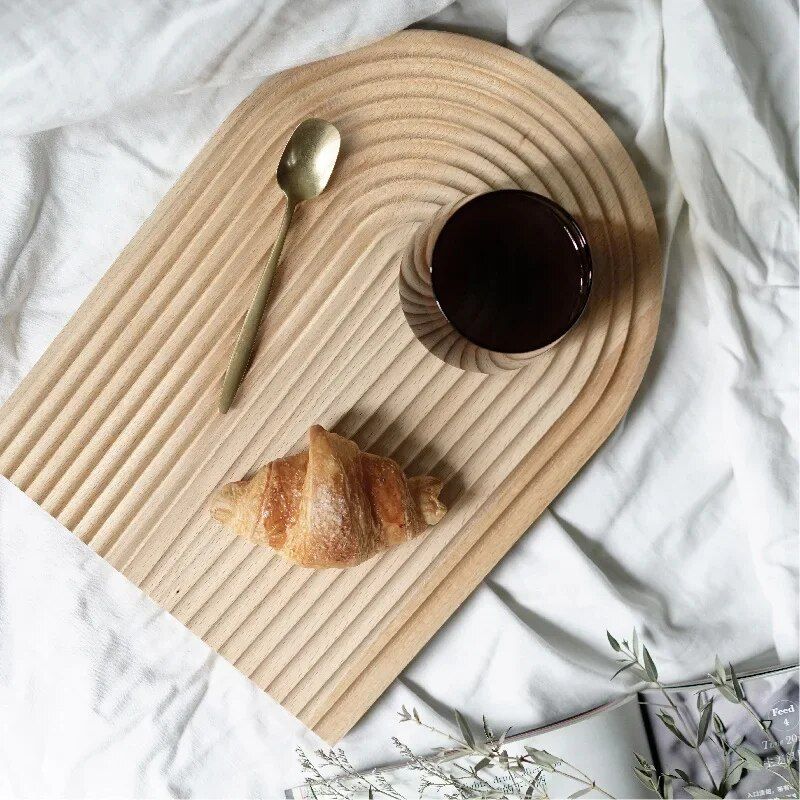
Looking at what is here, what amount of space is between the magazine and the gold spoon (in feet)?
1.51

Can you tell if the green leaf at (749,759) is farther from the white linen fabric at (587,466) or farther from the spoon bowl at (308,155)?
the spoon bowl at (308,155)

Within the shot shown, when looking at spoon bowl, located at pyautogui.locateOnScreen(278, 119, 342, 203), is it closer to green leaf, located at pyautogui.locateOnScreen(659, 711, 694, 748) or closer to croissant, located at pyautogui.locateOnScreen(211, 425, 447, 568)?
croissant, located at pyautogui.locateOnScreen(211, 425, 447, 568)

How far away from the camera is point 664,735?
2.75 feet

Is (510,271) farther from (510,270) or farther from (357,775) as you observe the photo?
(357,775)

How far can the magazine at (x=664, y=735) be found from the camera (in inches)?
31.8

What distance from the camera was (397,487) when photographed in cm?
75

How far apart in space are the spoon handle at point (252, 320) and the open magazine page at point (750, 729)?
0.57 metres

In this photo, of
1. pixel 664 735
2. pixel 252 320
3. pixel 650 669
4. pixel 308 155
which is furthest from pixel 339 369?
pixel 664 735

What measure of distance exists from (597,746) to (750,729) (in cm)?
17

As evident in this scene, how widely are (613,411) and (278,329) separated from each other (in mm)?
346

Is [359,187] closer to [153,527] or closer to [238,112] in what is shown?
[238,112]

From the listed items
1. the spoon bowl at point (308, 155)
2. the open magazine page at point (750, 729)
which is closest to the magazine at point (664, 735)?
the open magazine page at point (750, 729)

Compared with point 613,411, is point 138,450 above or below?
below

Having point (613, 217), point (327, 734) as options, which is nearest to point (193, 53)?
point (613, 217)
